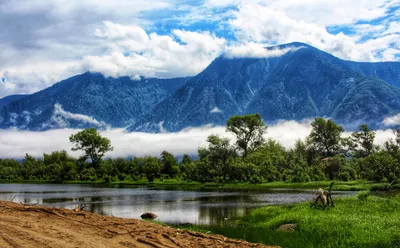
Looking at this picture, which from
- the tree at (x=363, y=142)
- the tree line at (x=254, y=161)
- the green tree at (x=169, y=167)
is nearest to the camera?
the tree line at (x=254, y=161)

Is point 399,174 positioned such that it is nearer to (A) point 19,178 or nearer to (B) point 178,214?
(B) point 178,214

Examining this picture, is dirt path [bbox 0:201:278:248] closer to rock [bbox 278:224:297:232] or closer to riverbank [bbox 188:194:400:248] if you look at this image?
riverbank [bbox 188:194:400:248]

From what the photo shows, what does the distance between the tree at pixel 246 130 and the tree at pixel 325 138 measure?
17793mm

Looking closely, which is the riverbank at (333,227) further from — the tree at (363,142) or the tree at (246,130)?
the tree at (246,130)

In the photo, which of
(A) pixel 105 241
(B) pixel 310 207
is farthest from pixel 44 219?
(B) pixel 310 207

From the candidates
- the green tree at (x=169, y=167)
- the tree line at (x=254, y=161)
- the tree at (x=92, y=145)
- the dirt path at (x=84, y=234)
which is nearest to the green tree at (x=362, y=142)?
the tree line at (x=254, y=161)

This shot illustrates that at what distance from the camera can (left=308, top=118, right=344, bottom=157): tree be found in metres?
142

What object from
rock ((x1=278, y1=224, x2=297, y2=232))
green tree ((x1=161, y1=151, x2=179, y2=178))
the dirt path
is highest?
green tree ((x1=161, y1=151, x2=179, y2=178))

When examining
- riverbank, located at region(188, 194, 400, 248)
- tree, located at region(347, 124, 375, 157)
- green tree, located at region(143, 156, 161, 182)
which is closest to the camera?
riverbank, located at region(188, 194, 400, 248)

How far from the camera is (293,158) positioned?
388ft

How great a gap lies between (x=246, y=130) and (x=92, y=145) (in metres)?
70.5

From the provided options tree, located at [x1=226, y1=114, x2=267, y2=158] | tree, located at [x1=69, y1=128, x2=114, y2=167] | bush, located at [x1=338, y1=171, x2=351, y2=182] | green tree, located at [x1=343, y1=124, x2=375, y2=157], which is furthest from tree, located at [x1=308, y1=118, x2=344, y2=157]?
tree, located at [x1=69, y1=128, x2=114, y2=167]

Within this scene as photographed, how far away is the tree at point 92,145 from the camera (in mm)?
175000

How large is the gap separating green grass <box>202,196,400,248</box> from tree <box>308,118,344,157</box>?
106243mm
